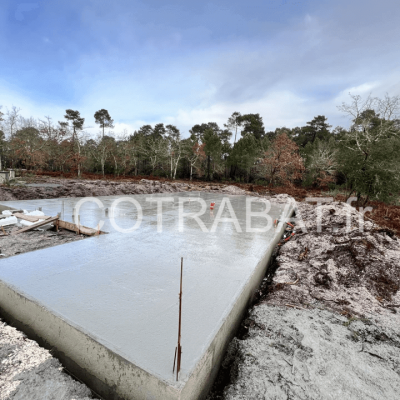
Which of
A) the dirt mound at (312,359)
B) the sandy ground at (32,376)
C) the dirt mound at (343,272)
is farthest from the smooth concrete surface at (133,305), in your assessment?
the dirt mound at (343,272)

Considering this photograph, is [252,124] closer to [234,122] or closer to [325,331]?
[234,122]

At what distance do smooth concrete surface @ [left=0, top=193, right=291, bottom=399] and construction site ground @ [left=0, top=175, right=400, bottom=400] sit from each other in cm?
12

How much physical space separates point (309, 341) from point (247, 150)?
73.7 feet

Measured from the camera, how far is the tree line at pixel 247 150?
922 cm

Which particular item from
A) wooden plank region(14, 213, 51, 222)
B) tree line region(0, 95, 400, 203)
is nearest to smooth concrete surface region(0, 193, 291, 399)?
wooden plank region(14, 213, 51, 222)

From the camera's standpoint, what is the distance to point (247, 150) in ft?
74.4

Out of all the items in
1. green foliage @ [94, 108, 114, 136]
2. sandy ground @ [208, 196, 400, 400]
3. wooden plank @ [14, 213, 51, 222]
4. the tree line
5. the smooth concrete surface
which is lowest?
sandy ground @ [208, 196, 400, 400]

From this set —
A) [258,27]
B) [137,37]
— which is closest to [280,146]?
[258,27]

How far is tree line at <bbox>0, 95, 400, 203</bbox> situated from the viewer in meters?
9.22

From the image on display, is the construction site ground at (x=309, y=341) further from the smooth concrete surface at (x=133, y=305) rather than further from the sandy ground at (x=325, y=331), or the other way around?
the smooth concrete surface at (x=133, y=305)

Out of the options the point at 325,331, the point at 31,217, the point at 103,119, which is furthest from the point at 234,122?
the point at 325,331

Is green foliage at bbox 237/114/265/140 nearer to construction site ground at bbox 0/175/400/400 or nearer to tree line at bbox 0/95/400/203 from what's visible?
tree line at bbox 0/95/400/203

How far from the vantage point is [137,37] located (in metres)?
11.6

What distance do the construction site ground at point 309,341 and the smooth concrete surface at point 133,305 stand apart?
12 cm
